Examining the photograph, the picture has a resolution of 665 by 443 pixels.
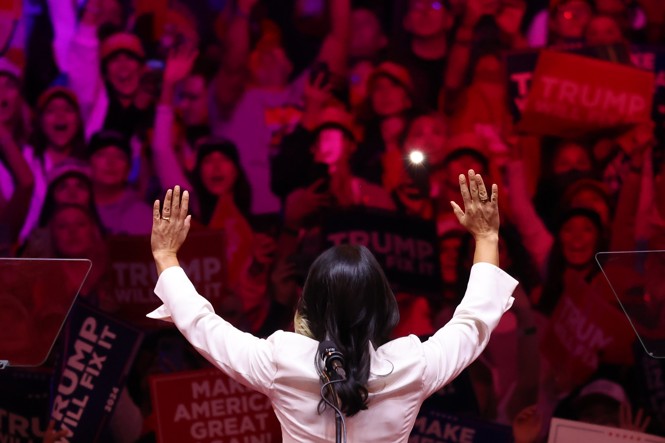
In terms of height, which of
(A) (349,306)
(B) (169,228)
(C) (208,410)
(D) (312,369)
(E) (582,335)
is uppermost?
(B) (169,228)

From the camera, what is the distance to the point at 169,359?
3746 mm

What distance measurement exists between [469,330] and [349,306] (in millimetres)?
256

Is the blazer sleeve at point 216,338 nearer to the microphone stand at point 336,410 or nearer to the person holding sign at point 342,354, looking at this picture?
the person holding sign at point 342,354

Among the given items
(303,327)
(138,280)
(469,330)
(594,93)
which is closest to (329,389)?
(303,327)

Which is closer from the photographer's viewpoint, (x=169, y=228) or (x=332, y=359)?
(x=332, y=359)

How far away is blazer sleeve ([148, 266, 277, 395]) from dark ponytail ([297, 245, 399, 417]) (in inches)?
3.8

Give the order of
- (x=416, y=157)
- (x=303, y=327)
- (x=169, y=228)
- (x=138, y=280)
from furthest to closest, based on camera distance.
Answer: (x=416, y=157), (x=138, y=280), (x=169, y=228), (x=303, y=327)

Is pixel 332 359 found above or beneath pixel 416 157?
beneath

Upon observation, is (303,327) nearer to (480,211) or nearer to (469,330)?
(469,330)

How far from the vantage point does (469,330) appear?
1628mm

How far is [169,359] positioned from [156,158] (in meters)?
0.87

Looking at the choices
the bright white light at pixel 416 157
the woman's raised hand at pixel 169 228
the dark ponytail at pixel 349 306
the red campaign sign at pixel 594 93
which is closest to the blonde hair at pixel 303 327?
A: the dark ponytail at pixel 349 306

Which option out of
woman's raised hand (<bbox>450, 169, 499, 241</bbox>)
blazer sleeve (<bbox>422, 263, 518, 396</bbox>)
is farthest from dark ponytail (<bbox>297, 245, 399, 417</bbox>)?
woman's raised hand (<bbox>450, 169, 499, 241</bbox>)

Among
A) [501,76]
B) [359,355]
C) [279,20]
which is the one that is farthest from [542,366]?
[359,355]
